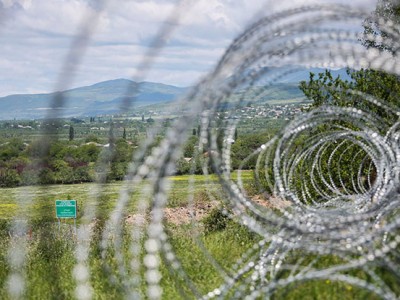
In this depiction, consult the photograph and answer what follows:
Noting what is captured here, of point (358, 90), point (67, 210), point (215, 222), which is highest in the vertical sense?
point (358, 90)

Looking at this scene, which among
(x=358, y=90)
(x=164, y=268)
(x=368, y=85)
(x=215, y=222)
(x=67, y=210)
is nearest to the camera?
(x=164, y=268)

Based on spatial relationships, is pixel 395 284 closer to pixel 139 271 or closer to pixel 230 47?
→ pixel 230 47

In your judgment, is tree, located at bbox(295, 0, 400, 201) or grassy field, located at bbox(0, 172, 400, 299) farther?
tree, located at bbox(295, 0, 400, 201)

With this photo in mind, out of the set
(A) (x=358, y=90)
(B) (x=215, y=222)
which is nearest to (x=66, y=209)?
(B) (x=215, y=222)

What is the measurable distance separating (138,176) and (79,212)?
3242 centimetres

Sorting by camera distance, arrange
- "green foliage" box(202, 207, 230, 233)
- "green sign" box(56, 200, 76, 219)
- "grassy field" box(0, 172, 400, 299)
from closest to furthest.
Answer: "grassy field" box(0, 172, 400, 299) → "green sign" box(56, 200, 76, 219) → "green foliage" box(202, 207, 230, 233)

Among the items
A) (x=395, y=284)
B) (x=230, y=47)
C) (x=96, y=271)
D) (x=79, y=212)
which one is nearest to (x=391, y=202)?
(x=395, y=284)

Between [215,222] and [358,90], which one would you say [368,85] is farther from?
[215,222]

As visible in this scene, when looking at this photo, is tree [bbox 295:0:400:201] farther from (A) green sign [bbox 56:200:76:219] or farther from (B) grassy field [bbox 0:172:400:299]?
(A) green sign [bbox 56:200:76:219]

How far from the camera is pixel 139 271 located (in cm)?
1116

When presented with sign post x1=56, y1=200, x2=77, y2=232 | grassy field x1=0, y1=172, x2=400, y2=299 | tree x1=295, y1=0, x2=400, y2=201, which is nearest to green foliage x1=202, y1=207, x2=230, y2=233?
grassy field x1=0, y1=172, x2=400, y2=299

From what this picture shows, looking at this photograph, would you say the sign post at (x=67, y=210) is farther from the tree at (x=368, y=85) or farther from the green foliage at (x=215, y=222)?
the tree at (x=368, y=85)

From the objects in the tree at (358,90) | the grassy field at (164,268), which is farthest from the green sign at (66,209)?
the tree at (358,90)

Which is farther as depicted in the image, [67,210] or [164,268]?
[67,210]
